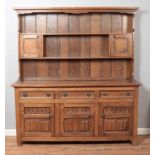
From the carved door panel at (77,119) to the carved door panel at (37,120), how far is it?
0.16 m

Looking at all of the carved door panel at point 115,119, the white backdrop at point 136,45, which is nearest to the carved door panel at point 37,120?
the white backdrop at point 136,45

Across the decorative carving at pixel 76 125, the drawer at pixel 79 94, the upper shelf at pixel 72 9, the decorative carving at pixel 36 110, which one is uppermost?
the upper shelf at pixel 72 9

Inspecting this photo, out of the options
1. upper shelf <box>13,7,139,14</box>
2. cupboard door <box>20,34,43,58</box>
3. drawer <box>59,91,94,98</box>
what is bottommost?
drawer <box>59,91,94,98</box>

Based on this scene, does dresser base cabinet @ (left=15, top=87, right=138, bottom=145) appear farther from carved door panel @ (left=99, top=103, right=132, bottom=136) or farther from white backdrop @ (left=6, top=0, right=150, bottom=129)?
white backdrop @ (left=6, top=0, right=150, bottom=129)

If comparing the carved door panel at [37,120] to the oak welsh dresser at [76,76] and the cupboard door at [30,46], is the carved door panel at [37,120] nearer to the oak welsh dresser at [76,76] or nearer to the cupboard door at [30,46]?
the oak welsh dresser at [76,76]

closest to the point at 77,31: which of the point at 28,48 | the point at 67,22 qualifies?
the point at 67,22

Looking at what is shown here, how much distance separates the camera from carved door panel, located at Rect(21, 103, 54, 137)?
130 inches

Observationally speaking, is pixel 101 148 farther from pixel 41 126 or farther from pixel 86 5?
pixel 86 5

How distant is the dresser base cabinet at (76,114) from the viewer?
3.28 metres

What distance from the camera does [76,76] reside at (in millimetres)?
3691

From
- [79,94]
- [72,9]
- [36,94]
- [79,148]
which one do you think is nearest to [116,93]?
[79,94]

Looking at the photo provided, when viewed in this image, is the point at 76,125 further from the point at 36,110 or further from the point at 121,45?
the point at 121,45

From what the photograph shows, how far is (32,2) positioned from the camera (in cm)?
362

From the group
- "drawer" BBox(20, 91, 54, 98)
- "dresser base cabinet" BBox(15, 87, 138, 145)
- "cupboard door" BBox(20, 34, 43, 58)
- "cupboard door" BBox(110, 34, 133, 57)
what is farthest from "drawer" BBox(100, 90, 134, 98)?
"cupboard door" BBox(20, 34, 43, 58)
